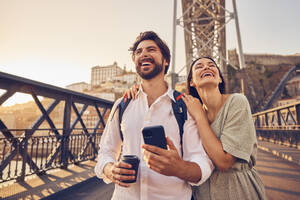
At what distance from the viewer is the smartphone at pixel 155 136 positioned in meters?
0.92

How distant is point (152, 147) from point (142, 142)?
0.39 metres

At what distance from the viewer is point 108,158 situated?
1315 millimetres

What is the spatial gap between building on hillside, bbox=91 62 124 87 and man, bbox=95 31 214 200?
400 feet

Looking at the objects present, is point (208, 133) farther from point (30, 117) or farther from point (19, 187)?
point (30, 117)

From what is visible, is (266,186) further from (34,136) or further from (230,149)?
(34,136)

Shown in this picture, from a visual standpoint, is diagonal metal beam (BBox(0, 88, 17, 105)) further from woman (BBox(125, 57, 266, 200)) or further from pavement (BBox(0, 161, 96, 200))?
woman (BBox(125, 57, 266, 200))

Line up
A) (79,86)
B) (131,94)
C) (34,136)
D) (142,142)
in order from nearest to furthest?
(142,142)
(131,94)
(34,136)
(79,86)

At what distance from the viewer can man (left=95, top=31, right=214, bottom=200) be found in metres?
0.99

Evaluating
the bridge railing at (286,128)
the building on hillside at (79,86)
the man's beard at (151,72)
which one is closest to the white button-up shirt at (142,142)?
the man's beard at (151,72)

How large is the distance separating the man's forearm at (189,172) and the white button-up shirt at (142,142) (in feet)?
0.11

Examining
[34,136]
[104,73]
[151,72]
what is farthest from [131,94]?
[104,73]

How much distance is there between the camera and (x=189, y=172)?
1.04 meters

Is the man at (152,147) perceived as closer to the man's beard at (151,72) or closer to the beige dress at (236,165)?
the man's beard at (151,72)

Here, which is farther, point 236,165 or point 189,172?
point 236,165
